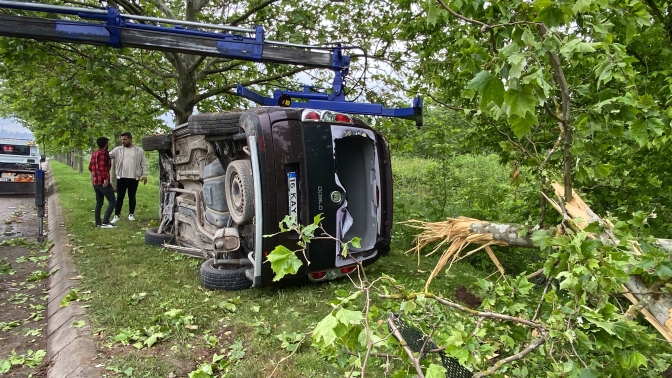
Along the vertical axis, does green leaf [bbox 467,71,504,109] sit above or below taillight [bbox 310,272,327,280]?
above

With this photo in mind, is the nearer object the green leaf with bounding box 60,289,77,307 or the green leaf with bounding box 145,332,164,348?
the green leaf with bounding box 145,332,164,348

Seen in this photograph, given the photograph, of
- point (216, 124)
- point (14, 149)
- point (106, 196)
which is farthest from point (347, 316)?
point (14, 149)

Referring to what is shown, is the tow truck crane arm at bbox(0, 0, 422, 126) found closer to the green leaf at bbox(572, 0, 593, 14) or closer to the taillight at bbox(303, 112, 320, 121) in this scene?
the taillight at bbox(303, 112, 320, 121)

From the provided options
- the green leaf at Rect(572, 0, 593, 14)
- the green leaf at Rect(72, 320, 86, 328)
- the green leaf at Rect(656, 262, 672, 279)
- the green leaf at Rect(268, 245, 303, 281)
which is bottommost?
the green leaf at Rect(72, 320, 86, 328)

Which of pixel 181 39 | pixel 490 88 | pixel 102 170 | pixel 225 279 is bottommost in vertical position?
pixel 225 279

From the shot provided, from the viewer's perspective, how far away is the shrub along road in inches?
143

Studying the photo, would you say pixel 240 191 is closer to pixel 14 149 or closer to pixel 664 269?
pixel 664 269

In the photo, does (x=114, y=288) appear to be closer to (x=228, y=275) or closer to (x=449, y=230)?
(x=228, y=275)

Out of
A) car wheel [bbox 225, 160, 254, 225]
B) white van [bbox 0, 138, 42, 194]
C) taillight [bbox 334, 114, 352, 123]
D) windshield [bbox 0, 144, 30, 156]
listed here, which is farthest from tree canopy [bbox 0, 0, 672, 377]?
windshield [bbox 0, 144, 30, 156]

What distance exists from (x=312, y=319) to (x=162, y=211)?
4717 mm

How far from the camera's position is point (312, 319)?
409cm

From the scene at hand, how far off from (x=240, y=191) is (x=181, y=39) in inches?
100

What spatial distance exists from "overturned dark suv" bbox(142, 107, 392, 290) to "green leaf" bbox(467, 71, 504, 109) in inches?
129

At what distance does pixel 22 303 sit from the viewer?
5.04 meters
